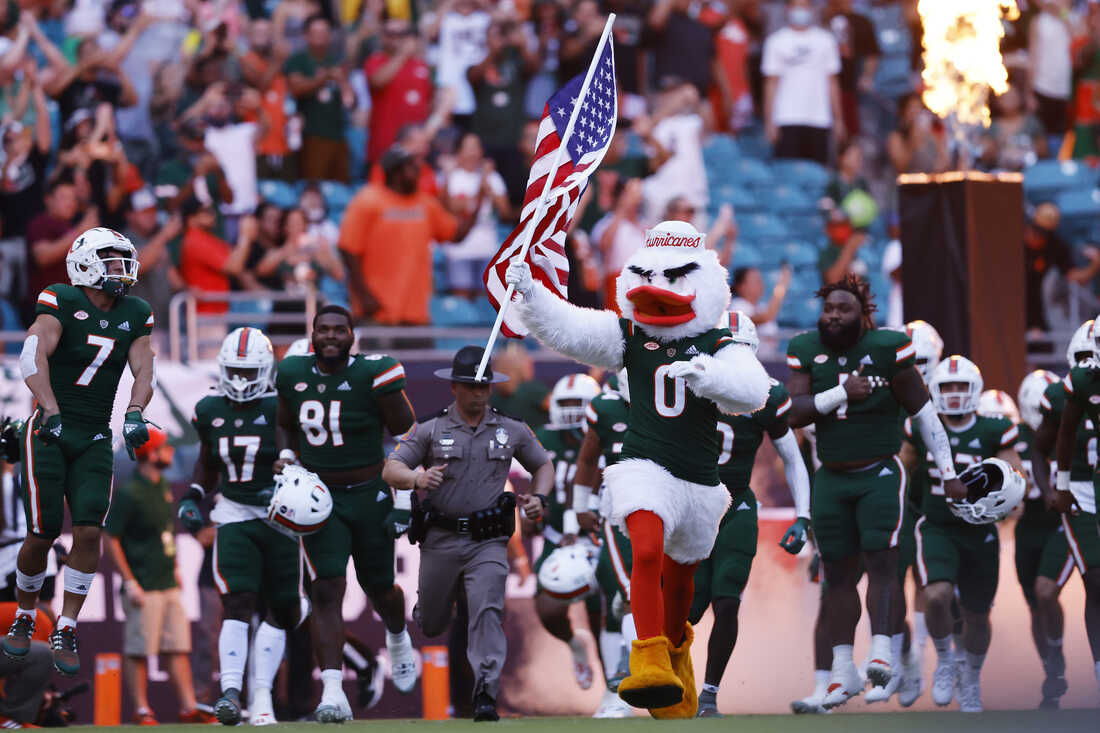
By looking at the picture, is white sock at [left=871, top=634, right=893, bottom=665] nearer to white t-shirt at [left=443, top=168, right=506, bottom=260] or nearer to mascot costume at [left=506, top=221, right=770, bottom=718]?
mascot costume at [left=506, top=221, right=770, bottom=718]

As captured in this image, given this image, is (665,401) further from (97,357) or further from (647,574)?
(97,357)

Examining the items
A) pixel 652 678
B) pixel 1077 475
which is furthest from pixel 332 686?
pixel 1077 475

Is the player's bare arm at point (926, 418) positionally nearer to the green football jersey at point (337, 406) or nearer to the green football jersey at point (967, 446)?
the green football jersey at point (967, 446)

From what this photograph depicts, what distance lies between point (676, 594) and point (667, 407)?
0.85 m

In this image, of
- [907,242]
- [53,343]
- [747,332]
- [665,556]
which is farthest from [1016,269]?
[53,343]

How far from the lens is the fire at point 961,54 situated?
43.0ft

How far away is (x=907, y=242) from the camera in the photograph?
1256 cm

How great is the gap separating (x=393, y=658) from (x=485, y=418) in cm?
169

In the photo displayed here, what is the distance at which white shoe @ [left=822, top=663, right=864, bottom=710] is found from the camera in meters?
9.95

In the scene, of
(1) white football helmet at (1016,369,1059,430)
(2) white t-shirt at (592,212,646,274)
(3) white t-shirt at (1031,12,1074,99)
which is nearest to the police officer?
(1) white football helmet at (1016,369,1059,430)

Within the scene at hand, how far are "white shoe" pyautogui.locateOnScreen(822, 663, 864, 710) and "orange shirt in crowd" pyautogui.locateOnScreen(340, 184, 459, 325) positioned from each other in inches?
209

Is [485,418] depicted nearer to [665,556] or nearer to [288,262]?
[665,556]

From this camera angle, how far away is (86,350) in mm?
9070

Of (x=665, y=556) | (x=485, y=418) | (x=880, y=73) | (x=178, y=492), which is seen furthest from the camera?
(x=880, y=73)
